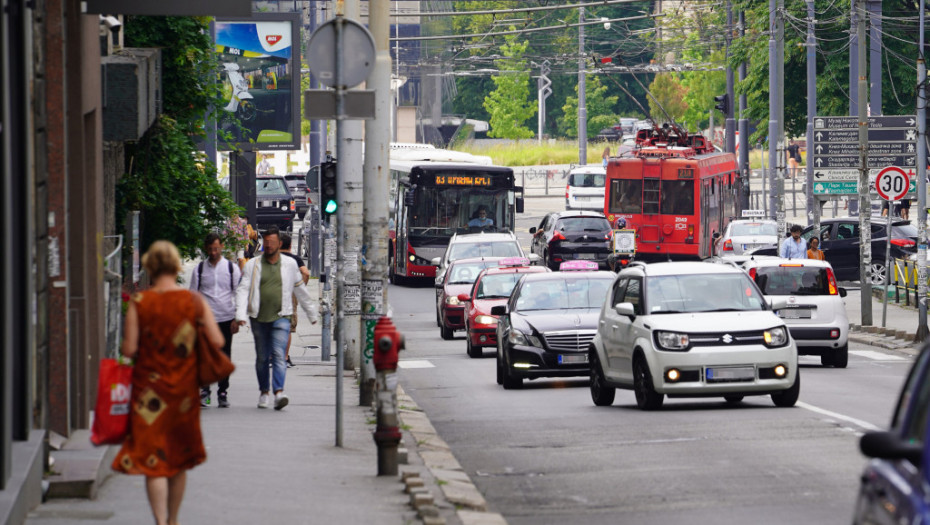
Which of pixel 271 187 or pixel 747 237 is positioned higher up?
pixel 271 187

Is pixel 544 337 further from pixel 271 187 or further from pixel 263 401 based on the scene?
pixel 271 187

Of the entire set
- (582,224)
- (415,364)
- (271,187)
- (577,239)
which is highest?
(271,187)

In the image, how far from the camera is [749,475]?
12125 mm

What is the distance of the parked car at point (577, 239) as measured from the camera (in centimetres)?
4522

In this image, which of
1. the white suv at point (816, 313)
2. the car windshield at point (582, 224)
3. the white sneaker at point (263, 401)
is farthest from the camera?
the car windshield at point (582, 224)

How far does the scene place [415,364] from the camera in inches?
998

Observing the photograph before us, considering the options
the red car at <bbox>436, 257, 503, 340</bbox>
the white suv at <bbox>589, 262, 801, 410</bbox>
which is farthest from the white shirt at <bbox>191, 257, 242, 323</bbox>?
the red car at <bbox>436, 257, 503, 340</bbox>

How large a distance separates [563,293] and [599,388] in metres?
4.03

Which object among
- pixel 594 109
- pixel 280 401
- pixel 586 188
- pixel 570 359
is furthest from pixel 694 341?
pixel 594 109

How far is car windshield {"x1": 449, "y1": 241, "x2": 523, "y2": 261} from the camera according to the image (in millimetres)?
36312

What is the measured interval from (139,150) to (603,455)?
8978mm

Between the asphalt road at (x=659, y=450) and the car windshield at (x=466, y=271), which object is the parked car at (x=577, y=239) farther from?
the asphalt road at (x=659, y=450)

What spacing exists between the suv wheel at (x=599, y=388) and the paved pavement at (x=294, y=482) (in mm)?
2162

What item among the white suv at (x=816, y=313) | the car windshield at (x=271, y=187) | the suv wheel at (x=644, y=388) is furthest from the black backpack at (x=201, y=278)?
the car windshield at (x=271, y=187)
